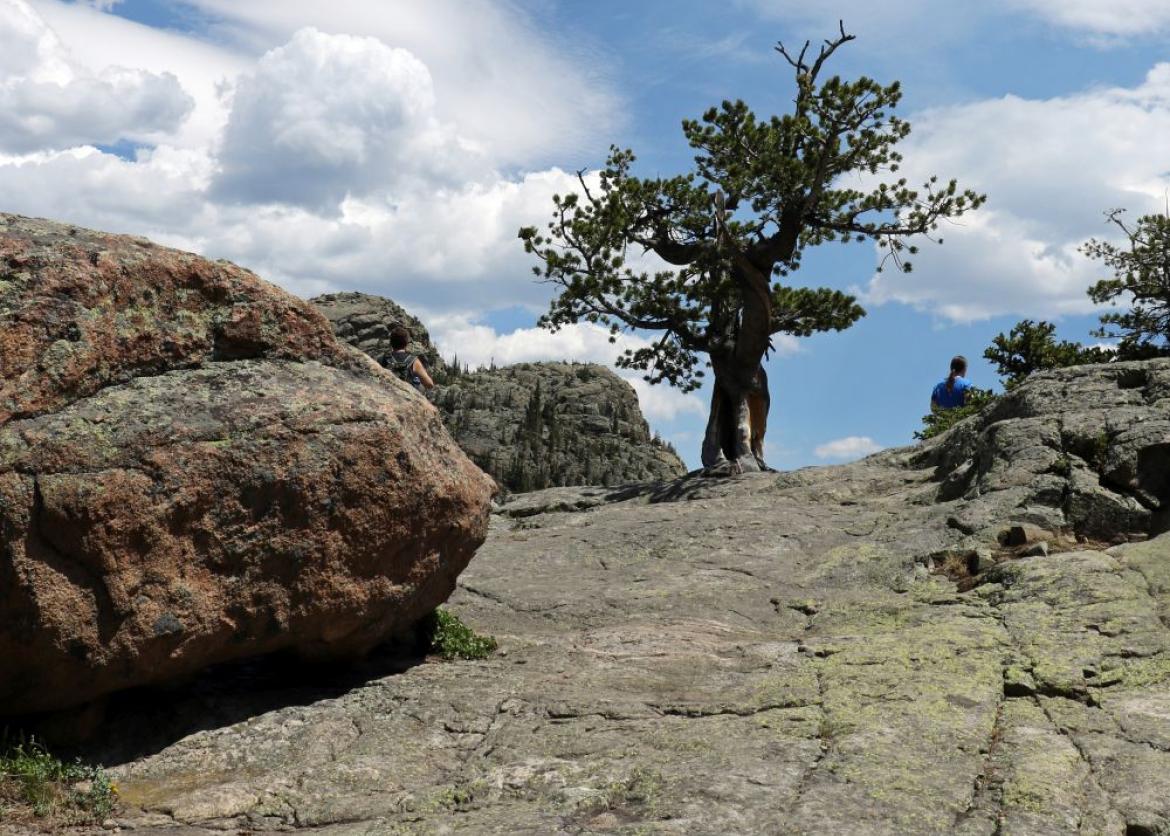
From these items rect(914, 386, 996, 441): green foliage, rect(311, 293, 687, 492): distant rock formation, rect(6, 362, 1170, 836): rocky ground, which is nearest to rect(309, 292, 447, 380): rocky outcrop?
rect(311, 293, 687, 492): distant rock formation

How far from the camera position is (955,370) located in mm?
26828

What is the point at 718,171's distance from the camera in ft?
101

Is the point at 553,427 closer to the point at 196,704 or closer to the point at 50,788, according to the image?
the point at 196,704

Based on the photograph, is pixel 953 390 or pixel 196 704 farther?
pixel 953 390

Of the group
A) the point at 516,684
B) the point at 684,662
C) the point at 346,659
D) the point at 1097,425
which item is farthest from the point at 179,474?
the point at 1097,425

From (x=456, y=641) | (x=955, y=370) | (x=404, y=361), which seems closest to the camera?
(x=456, y=641)

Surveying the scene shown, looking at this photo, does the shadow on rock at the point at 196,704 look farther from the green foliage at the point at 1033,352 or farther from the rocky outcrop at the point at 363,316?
the rocky outcrop at the point at 363,316

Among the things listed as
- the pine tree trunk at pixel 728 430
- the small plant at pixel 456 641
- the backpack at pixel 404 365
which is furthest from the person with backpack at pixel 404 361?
the pine tree trunk at pixel 728 430

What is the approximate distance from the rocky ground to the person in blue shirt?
9.90 metres

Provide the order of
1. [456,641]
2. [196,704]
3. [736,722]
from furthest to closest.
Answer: [456,641]
[196,704]
[736,722]

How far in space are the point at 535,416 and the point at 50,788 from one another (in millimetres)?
133812

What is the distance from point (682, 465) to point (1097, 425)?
13746 cm

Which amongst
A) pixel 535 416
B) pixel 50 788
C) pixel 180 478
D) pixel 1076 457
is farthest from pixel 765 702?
pixel 535 416

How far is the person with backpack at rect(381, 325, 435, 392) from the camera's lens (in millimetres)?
18172
